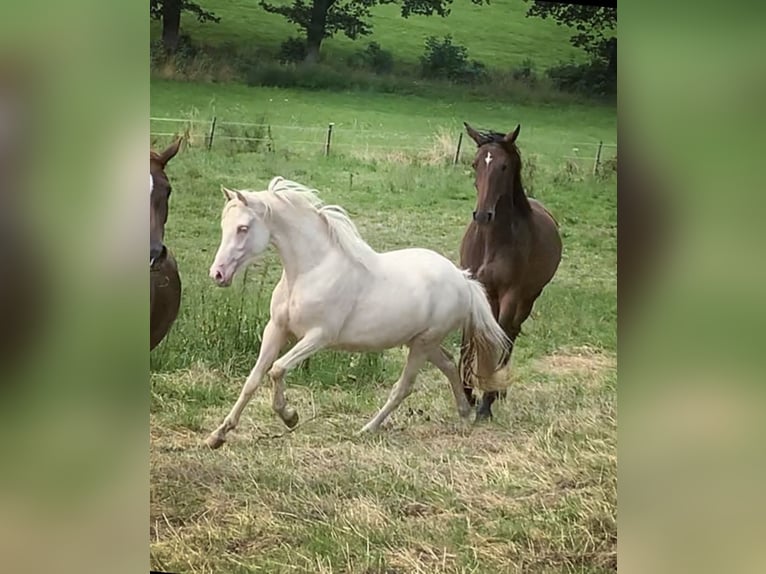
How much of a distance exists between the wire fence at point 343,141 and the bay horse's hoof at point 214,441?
63 centimetres

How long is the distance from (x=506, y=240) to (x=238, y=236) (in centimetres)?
61

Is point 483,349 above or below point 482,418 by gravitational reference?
above

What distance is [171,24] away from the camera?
5.69 ft

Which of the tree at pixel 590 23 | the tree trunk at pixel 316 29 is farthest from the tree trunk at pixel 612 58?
the tree trunk at pixel 316 29

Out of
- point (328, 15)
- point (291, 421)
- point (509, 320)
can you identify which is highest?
point (328, 15)

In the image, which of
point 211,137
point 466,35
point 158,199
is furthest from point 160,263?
point 466,35

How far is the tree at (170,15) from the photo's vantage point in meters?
1.73

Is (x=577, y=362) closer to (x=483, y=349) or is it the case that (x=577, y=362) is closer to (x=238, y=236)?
(x=483, y=349)

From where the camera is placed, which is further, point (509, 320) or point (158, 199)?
point (509, 320)
